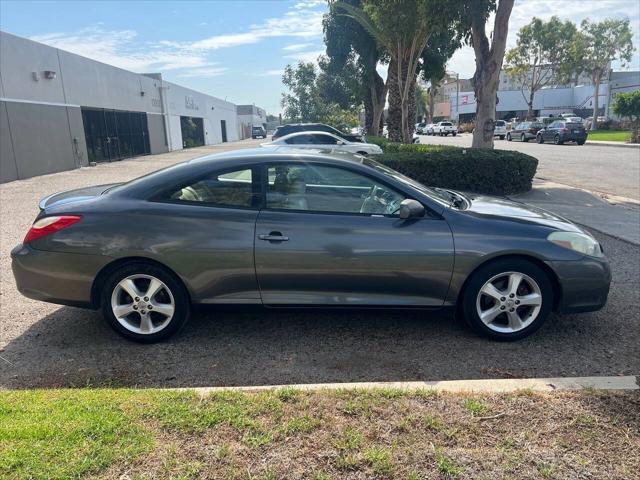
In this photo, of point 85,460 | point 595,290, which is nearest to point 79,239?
point 85,460

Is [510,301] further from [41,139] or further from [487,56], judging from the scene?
[41,139]

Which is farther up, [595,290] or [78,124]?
[78,124]

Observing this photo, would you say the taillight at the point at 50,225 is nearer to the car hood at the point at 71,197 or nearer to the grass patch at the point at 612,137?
the car hood at the point at 71,197

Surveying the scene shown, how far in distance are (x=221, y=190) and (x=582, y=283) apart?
2.95 m

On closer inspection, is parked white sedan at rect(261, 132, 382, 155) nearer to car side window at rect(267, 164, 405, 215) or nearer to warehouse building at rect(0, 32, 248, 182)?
warehouse building at rect(0, 32, 248, 182)

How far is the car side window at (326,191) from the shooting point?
386cm

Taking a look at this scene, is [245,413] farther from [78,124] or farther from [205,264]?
[78,124]

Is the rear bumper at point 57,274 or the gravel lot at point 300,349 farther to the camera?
the rear bumper at point 57,274

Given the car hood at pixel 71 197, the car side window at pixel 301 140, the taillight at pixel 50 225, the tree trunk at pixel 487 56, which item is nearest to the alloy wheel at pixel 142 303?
the taillight at pixel 50 225

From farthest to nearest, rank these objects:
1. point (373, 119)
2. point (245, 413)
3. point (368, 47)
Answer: point (373, 119) < point (368, 47) < point (245, 413)

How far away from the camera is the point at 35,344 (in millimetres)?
3959

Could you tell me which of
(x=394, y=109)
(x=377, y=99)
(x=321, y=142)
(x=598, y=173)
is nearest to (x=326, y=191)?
(x=321, y=142)

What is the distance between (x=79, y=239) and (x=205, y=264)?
3.28ft

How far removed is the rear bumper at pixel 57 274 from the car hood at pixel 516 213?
3.05 meters
